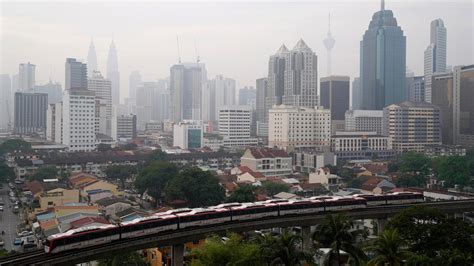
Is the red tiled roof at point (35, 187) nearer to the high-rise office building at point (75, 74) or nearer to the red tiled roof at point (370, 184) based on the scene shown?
the red tiled roof at point (370, 184)

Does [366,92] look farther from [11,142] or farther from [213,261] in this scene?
[213,261]

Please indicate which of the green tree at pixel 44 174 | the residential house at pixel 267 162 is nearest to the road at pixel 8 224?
the green tree at pixel 44 174

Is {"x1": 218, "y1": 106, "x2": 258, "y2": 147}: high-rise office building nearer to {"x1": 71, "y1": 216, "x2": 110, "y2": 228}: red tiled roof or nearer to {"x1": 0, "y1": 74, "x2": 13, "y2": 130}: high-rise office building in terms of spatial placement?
{"x1": 71, "y1": 216, "x2": 110, "y2": 228}: red tiled roof

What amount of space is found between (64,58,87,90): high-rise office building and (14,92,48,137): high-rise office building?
11905 mm

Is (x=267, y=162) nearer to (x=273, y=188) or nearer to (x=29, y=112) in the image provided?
(x=273, y=188)

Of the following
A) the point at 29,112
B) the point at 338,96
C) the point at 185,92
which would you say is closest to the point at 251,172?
the point at 338,96

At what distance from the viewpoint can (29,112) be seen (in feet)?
418

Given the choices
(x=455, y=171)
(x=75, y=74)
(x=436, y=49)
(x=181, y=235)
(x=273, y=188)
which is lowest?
(x=273, y=188)

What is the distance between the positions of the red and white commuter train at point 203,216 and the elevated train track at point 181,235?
0.80 ft

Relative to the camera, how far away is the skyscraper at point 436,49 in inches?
6508

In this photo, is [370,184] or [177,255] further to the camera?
[370,184]

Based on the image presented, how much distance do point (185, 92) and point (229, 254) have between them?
151141mm

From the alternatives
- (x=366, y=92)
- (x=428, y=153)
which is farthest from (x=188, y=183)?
(x=366, y=92)

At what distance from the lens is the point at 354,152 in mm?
77562
